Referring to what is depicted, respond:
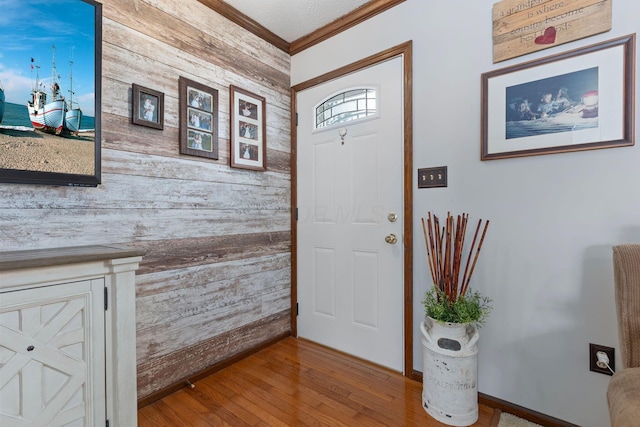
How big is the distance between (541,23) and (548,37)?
0.28ft

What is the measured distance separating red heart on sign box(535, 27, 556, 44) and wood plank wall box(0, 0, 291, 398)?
1753 millimetres

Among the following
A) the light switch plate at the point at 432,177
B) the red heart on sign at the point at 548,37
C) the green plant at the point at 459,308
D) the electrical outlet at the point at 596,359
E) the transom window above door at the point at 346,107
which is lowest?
the electrical outlet at the point at 596,359

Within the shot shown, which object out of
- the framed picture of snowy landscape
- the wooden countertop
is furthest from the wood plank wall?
the framed picture of snowy landscape

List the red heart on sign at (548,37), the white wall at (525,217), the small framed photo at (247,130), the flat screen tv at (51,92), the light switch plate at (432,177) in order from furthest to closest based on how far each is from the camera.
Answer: the small framed photo at (247,130), the light switch plate at (432,177), the red heart on sign at (548,37), the white wall at (525,217), the flat screen tv at (51,92)

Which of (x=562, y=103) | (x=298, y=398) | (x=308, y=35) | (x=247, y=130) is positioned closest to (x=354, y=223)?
(x=247, y=130)

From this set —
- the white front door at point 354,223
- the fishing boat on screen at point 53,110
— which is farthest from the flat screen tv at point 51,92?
the white front door at point 354,223

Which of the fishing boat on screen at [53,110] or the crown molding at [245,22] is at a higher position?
the crown molding at [245,22]

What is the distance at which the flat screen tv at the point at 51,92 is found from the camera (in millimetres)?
1252

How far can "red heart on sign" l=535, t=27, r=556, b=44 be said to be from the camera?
148 centimetres

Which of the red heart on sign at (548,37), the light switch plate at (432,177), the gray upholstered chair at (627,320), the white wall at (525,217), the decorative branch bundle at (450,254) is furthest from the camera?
the light switch plate at (432,177)

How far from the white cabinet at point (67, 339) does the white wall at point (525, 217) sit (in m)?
1.58

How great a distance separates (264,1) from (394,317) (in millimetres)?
→ 2304

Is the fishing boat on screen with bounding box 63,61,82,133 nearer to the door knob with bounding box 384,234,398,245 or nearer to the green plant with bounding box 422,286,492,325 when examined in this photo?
the door knob with bounding box 384,234,398,245

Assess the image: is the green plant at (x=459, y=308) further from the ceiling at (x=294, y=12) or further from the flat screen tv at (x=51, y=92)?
the ceiling at (x=294, y=12)
